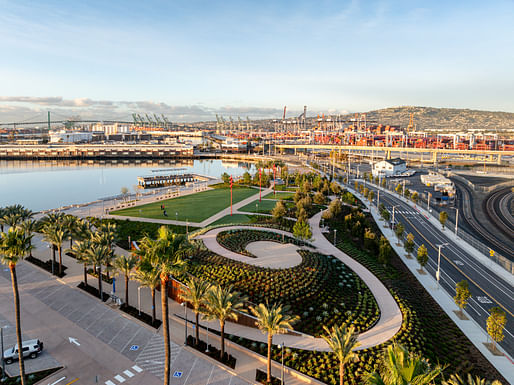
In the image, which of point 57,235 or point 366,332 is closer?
point 366,332

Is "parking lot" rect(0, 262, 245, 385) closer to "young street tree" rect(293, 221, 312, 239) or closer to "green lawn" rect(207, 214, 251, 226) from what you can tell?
"young street tree" rect(293, 221, 312, 239)

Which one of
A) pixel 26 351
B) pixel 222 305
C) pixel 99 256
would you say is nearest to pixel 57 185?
pixel 99 256

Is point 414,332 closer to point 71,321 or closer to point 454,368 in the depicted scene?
point 454,368

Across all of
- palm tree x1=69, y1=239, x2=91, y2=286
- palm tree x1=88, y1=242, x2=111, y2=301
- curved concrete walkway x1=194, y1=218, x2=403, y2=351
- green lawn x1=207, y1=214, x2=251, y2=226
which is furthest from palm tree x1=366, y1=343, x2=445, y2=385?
green lawn x1=207, y1=214, x2=251, y2=226

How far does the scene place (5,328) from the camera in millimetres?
25594

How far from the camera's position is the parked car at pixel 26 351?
21953 millimetres

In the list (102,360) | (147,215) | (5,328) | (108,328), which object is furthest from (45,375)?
(147,215)

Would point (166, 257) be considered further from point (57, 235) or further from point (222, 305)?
point (57, 235)

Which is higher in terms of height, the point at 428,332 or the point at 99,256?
the point at 99,256

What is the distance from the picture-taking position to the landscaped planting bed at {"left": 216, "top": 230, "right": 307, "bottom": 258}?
131 feet

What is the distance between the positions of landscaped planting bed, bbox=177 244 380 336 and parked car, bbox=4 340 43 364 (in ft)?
41.0

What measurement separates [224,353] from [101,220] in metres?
37.7

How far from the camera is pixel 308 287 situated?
30.2m

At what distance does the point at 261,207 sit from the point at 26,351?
154ft
